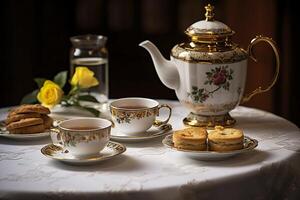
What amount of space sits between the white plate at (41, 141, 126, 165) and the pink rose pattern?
0.26 m

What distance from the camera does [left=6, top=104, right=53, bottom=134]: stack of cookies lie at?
156cm

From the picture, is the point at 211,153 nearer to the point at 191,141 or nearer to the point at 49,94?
the point at 191,141

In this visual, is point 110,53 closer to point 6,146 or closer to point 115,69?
point 115,69

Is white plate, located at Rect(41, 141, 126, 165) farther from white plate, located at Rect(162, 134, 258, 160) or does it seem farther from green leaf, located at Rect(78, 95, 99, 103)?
green leaf, located at Rect(78, 95, 99, 103)

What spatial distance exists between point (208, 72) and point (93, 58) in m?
0.49

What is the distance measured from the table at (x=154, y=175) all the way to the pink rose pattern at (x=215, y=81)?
6.1 inches

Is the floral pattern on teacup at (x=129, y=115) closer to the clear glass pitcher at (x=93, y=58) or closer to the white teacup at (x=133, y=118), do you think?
the white teacup at (x=133, y=118)

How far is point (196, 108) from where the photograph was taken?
166 cm

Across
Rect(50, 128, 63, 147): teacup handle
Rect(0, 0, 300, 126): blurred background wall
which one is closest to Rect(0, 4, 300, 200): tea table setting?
Rect(50, 128, 63, 147): teacup handle

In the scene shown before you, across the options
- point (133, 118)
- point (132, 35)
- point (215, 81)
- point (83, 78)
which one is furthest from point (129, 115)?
point (132, 35)

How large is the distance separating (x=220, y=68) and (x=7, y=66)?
64.7 inches

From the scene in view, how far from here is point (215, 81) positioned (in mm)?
1604

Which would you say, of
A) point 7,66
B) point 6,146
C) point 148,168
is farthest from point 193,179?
point 7,66

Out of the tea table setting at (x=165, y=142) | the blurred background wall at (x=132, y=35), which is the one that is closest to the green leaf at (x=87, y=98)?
the tea table setting at (x=165, y=142)
